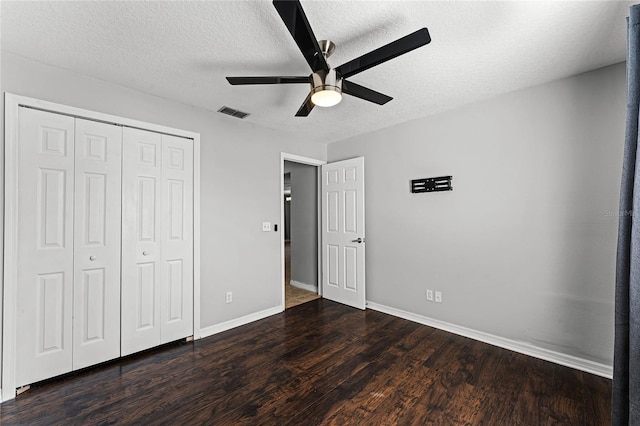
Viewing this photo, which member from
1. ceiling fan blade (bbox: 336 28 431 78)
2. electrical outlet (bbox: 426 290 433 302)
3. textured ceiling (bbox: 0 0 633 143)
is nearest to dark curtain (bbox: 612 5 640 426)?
textured ceiling (bbox: 0 0 633 143)

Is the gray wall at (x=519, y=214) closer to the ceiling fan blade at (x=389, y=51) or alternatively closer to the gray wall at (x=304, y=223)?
the gray wall at (x=304, y=223)

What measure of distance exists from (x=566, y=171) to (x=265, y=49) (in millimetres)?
2680

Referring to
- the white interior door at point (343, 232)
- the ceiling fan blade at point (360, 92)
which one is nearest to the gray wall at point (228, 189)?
the white interior door at point (343, 232)

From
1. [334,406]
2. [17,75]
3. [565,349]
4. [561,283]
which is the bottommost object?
[334,406]

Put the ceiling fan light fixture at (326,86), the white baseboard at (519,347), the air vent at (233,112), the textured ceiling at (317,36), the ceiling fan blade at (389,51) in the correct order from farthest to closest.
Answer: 1. the air vent at (233,112)
2. the white baseboard at (519,347)
3. the ceiling fan light fixture at (326,86)
4. the textured ceiling at (317,36)
5. the ceiling fan blade at (389,51)

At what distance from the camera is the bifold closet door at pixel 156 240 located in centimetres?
257

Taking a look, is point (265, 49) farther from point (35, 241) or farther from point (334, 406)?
point (334, 406)

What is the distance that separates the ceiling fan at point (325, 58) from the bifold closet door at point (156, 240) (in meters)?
1.36

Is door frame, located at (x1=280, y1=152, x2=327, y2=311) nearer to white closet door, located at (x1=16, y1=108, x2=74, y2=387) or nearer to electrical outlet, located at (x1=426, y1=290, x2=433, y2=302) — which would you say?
electrical outlet, located at (x1=426, y1=290, x2=433, y2=302)

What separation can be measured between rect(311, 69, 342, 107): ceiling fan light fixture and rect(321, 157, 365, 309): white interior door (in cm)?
213

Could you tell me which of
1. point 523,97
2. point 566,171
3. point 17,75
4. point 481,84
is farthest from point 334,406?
point 17,75

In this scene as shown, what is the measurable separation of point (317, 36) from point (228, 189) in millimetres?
1988

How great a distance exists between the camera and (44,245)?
2172mm

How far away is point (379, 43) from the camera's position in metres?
1.92
